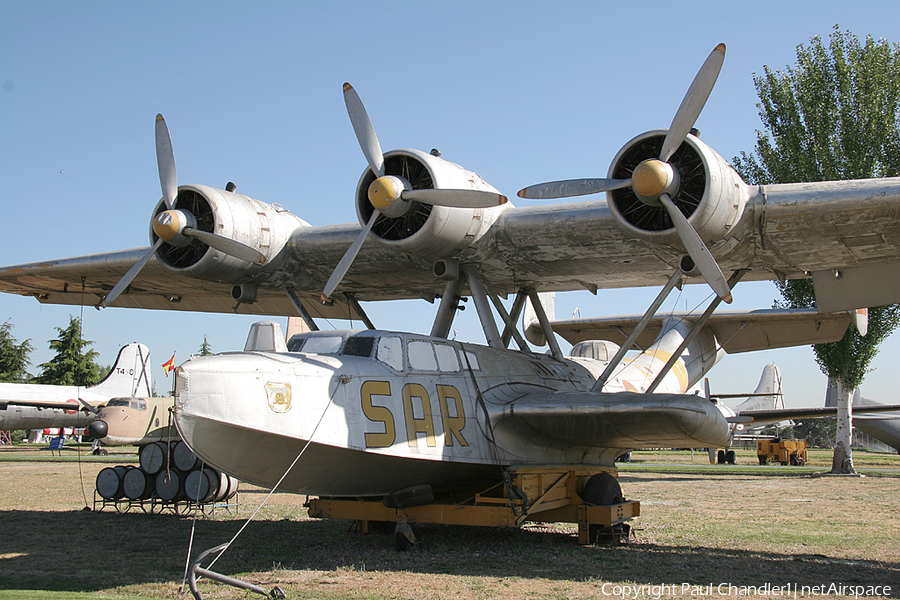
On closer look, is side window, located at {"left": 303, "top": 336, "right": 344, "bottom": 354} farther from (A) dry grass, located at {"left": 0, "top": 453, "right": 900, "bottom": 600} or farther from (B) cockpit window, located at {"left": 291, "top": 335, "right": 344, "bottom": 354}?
(A) dry grass, located at {"left": 0, "top": 453, "right": 900, "bottom": 600}

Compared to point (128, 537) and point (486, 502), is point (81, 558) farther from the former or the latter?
point (486, 502)

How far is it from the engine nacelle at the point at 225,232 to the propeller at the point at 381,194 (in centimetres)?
221

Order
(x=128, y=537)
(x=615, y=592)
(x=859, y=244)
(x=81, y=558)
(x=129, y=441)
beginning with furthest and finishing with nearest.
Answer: (x=129, y=441) → (x=128, y=537) → (x=859, y=244) → (x=81, y=558) → (x=615, y=592)

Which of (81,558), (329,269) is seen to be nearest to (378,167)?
(329,269)

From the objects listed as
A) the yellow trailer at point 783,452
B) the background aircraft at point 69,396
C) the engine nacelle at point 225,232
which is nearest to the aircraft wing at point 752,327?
the engine nacelle at point 225,232

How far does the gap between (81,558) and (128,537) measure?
194cm

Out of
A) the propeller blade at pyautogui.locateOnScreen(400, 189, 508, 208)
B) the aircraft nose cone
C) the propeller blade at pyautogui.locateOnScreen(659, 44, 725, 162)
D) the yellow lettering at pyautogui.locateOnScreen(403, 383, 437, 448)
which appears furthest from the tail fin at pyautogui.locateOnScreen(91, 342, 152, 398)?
the propeller blade at pyautogui.locateOnScreen(659, 44, 725, 162)

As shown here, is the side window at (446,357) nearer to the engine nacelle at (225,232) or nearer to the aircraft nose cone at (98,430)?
the engine nacelle at (225,232)

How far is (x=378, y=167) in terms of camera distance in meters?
10.1

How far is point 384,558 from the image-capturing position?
8.24m

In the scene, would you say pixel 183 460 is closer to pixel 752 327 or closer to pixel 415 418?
pixel 415 418

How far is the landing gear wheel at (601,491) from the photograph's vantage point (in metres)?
9.83

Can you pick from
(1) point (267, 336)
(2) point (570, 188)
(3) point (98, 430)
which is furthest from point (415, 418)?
(3) point (98, 430)

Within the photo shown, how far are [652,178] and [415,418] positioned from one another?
4.07m
